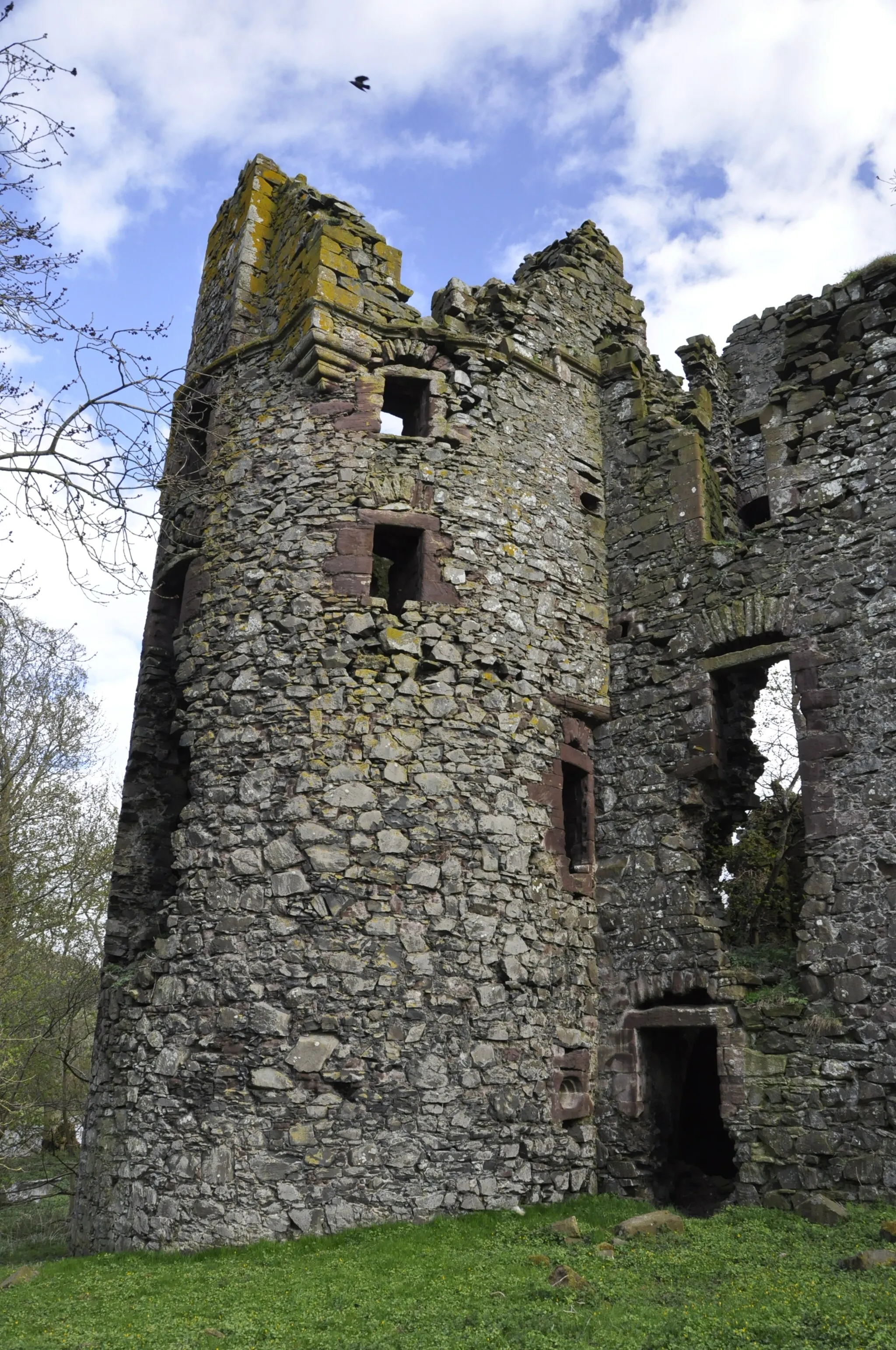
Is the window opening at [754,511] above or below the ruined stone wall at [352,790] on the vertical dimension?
above

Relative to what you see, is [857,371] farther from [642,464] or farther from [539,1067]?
[539,1067]

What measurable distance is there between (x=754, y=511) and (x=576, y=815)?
6.77 metres

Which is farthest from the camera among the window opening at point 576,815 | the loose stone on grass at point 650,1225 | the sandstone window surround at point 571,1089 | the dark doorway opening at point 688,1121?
the window opening at point 576,815

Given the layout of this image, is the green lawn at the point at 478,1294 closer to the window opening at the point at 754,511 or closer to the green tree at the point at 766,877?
the green tree at the point at 766,877

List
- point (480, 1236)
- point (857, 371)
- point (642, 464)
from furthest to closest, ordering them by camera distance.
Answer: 1. point (642, 464)
2. point (857, 371)
3. point (480, 1236)

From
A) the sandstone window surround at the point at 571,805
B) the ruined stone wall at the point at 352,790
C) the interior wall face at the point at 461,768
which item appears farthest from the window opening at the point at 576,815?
the ruined stone wall at the point at 352,790

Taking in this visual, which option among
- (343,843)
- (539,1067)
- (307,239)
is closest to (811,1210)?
(539,1067)

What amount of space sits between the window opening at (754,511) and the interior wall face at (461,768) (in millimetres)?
3200

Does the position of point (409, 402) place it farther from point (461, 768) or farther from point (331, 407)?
point (461, 768)

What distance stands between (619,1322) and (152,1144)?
415cm

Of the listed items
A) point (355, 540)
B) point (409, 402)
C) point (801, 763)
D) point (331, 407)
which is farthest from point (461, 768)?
point (409, 402)

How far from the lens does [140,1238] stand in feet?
25.8

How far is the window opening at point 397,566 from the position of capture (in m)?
9.91

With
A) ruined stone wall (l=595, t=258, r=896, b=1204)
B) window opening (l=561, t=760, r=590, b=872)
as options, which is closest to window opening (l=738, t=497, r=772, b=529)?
ruined stone wall (l=595, t=258, r=896, b=1204)
